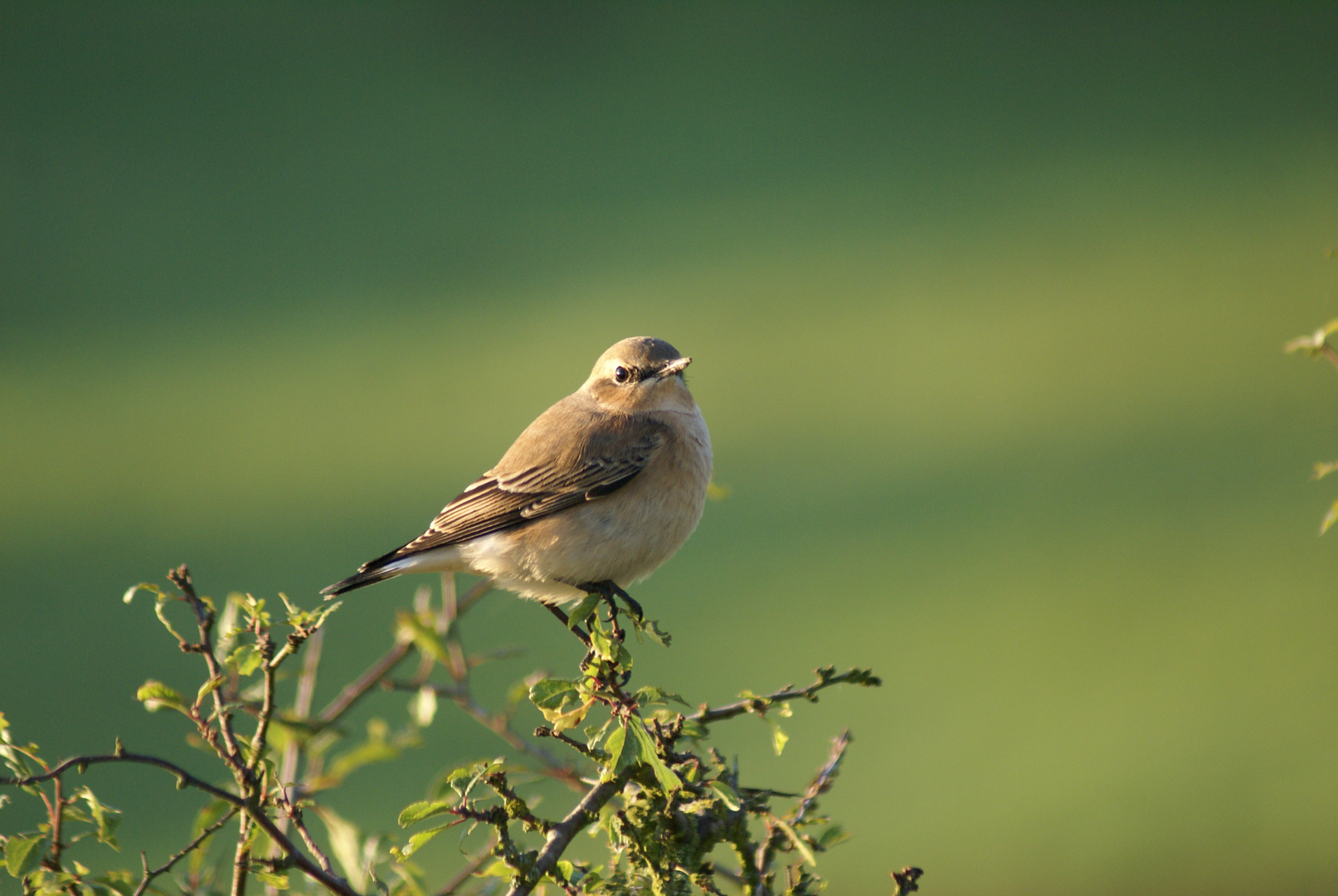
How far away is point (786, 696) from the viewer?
1.37m

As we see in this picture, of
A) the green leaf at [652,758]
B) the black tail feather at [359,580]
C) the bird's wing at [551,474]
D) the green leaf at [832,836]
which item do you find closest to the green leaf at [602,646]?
the green leaf at [652,758]

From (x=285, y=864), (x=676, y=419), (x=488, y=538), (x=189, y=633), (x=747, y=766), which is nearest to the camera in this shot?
(x=285, y=864)

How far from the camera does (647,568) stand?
2555mm

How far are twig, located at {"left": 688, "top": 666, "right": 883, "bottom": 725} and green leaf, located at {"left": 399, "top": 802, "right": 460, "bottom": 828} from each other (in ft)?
1.07

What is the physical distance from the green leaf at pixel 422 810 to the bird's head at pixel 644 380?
178cm

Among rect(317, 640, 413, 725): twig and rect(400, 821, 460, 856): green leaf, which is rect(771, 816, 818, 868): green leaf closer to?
rect(400, 821, 460, 856): green leaf

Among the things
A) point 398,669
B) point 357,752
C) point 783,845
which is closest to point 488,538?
point 357,752

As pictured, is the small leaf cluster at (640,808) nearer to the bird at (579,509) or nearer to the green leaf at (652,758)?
the green leaf at (652,758)

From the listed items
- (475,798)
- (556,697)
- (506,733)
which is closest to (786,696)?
(556,697)

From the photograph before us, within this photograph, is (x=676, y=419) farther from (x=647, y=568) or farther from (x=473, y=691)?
(x=473, y=691)

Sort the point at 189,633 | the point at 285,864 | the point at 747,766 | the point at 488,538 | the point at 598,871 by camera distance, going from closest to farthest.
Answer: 1. the point at 285,864
2. the point at 598,871
3. the point at 488,538
4. the point at 747,766
5. the point at 189,633

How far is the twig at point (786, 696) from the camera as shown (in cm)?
135

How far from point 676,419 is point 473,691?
2.68 meters

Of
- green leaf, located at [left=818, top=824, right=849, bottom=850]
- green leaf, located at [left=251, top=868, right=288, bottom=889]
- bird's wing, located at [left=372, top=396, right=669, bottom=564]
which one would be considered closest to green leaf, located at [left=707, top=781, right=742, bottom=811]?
green leaf, located at [left=818, top=824, right=849, bottom=850]
